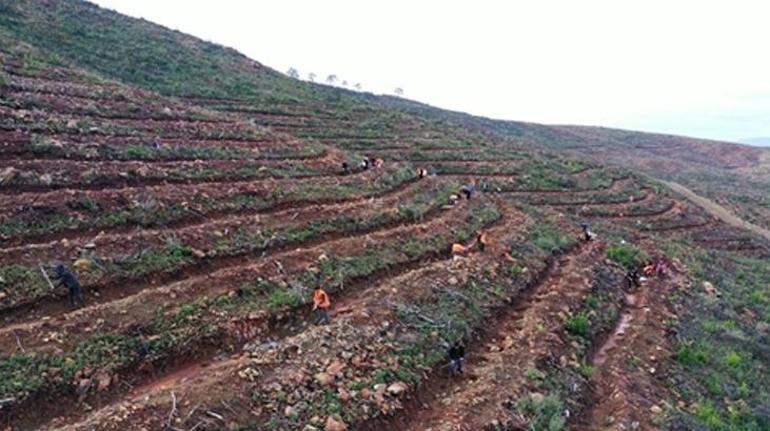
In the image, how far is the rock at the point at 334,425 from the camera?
33.4 ft

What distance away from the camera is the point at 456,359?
12.9 m

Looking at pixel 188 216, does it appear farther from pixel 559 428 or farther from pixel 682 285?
pixel 682 285

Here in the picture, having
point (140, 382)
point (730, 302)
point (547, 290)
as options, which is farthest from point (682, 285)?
point (140, 382)

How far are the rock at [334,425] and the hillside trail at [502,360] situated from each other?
94cm

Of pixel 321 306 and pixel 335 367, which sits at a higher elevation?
pixel 321 306

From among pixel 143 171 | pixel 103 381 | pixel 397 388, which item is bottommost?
pixel 397 388

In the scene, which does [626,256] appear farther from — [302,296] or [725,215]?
[725,215]

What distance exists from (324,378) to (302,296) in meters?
3.30

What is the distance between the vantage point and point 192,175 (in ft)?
68.9

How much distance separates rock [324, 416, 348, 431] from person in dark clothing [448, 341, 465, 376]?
3211 mm

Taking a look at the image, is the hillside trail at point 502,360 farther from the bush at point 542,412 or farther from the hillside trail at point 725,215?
the hillside trail at point 725,215

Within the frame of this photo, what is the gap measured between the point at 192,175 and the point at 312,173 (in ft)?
16.7

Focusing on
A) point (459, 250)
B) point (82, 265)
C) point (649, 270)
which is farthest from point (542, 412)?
point (649, 270)

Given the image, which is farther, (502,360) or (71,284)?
(502,360)
